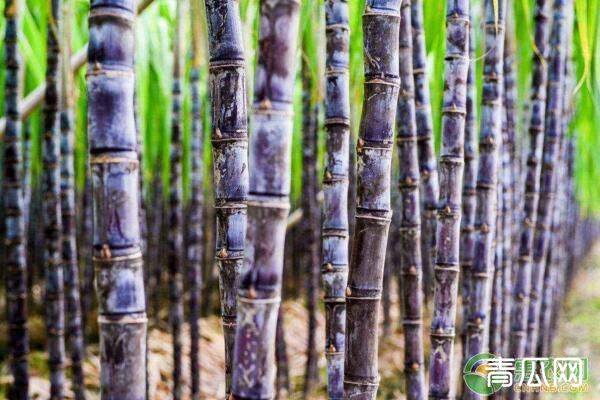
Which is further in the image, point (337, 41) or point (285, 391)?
point (285, 391)

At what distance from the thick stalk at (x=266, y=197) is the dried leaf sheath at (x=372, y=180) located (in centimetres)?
27

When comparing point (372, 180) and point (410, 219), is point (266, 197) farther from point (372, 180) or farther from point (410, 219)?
point (410, 219)

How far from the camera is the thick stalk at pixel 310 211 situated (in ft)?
9.21

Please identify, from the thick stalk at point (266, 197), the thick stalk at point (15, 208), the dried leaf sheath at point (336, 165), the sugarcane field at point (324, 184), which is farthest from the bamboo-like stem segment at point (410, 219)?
the thick stalk at point (15, 208)

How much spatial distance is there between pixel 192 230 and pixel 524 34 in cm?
150

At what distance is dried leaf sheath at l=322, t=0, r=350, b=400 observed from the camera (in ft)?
3.88

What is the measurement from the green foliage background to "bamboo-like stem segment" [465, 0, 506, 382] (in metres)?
0.10

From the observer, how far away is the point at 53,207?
6.46 ft

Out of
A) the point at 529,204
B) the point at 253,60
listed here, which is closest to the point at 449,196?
the point at 529,204

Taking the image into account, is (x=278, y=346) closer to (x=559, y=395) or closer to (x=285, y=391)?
(x=285, y=391)

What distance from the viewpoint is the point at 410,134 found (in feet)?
4.95

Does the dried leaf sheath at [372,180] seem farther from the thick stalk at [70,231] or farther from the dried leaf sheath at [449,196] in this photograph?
the thick stalk at [70,231]

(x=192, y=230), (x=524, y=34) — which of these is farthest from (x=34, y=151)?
(x=524, y=34)

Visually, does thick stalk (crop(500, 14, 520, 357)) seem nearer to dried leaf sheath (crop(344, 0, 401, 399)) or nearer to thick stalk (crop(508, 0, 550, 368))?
thick stalk (crop(508, 0, 550, 368))
